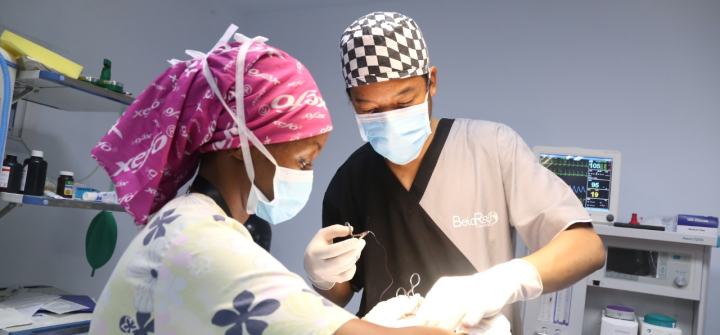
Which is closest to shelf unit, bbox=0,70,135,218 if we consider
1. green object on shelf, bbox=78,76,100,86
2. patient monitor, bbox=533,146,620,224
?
green object on shelf, bbox=78,76,100,86

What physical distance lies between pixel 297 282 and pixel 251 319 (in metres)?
0.08

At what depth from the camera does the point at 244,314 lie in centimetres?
72

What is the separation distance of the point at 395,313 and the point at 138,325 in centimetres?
62

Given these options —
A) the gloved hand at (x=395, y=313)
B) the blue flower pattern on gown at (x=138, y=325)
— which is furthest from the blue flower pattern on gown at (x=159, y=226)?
the gloved hand at (x=395, y=313)

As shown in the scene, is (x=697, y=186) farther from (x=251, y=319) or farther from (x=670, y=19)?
(x=251, y=319)

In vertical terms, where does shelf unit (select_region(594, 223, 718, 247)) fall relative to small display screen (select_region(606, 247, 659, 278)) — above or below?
above

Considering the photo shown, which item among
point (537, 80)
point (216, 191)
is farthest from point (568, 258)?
point (537, 80)

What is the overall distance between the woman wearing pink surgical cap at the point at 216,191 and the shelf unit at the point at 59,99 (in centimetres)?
152

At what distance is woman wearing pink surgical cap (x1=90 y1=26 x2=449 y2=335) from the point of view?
2.39 ft

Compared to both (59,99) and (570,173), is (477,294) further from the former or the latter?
(59,99)

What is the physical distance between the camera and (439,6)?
3.96 meters

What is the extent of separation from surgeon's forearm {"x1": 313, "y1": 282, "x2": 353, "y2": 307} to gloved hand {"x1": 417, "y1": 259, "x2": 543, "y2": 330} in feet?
1.45

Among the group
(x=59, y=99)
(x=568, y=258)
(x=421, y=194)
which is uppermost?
(x=59, y=99)

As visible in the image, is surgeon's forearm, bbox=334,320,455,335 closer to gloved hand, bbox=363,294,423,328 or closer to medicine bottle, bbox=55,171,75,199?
gloved hand, bbox=363,294,423,328
